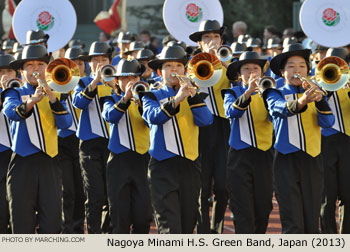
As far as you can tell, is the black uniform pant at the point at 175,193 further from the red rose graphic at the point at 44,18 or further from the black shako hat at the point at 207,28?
the red rose graphic at the point at 44,18

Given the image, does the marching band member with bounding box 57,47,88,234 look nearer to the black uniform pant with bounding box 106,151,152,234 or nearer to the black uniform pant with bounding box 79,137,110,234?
the black uniform pant with bounding box 79,137,110,234

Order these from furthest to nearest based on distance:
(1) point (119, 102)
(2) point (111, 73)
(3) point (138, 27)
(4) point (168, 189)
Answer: (3) point (138, 27) < (2) point (111, 73) < (1) point (119, 102) < (4) point (168, 189)

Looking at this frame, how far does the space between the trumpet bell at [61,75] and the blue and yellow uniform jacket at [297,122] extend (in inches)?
70.9

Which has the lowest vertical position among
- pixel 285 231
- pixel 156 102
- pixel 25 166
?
pixel 285 231

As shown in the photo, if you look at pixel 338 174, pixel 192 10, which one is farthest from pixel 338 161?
Result: pixel 192 10

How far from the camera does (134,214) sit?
8.96 meters

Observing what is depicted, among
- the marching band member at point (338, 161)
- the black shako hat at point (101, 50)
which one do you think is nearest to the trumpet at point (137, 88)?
the marching band member at point (338, 161)

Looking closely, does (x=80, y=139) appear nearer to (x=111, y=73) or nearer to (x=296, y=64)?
(x=111, y=73)

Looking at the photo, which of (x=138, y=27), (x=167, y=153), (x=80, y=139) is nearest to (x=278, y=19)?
(x=138, y=27)

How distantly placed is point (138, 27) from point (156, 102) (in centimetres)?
1936

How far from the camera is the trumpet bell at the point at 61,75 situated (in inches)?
334

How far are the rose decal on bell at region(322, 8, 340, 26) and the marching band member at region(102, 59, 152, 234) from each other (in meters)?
2.63

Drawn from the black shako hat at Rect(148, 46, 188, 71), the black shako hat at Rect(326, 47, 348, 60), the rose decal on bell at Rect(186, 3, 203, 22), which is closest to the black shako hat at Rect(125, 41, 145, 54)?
the rose decal on bell at Rect(186, 3, 203, 22)

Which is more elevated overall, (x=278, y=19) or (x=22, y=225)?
(x=278, y=19)
